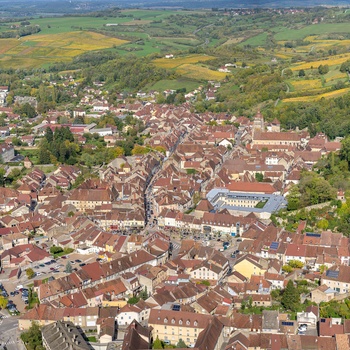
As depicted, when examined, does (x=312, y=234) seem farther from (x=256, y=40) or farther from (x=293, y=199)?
(x=256, y=40)

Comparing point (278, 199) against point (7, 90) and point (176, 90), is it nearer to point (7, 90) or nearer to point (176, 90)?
point (176, 90)

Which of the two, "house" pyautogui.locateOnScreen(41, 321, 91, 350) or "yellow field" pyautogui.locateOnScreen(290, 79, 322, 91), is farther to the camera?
"yellow field" pyautogui.locateOnScreen(290, 79, 322, 91)

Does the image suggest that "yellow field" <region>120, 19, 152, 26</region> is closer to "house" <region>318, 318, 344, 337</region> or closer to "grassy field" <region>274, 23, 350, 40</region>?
"grassy field" <region>274, 23, 350, 40</region>

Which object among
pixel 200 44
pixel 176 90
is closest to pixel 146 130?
pixel 176 90

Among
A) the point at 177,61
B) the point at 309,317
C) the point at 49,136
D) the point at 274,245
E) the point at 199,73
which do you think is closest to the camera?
the point at 309,317

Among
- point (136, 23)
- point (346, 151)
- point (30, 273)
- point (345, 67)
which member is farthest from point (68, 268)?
point (136, 23)

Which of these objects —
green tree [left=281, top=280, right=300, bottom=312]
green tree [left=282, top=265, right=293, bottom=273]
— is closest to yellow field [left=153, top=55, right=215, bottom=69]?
green tree [left=282, top=265, right=293, bottom=273]

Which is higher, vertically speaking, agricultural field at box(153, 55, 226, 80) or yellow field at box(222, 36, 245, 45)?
yellow field at box(222, 36, 245, 45)
